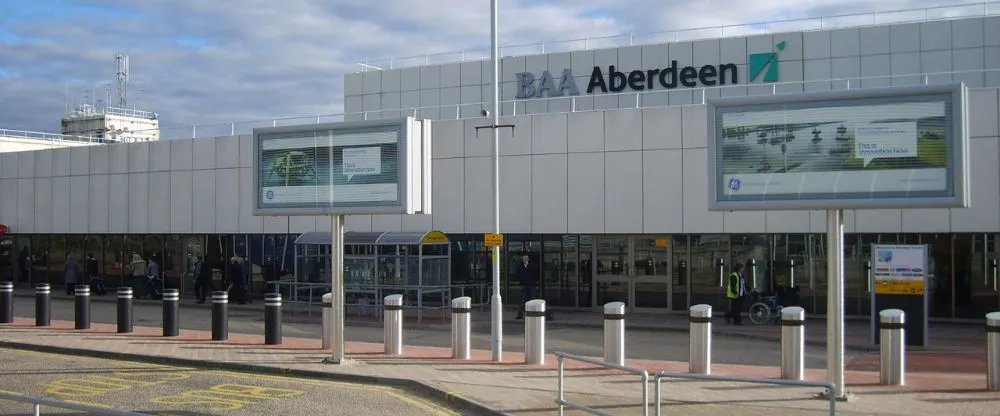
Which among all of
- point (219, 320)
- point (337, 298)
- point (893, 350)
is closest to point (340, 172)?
point (337, 298)

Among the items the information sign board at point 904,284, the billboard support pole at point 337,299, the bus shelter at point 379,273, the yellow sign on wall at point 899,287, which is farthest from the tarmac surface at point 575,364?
the bus shelter at point 379,273

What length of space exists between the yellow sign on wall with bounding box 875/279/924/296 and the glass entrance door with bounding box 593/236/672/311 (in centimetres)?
852

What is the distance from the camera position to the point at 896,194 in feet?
38.2

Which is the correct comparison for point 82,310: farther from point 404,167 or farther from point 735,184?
point 735,184

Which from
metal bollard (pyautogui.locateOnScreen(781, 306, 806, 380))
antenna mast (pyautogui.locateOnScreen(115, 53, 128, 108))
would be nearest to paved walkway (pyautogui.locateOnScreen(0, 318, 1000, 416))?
metal bollard (pyautogui.locateOnScreen(781, 306, 806, 380))

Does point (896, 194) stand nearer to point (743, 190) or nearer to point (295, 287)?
point (743, 190)

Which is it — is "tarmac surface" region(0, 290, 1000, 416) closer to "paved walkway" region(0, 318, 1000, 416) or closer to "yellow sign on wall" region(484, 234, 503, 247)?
"paved walkway" region(0, 318, 1000, 416)

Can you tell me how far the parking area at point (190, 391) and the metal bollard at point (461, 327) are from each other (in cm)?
258

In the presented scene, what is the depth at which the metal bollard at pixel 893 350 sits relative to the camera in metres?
13.0

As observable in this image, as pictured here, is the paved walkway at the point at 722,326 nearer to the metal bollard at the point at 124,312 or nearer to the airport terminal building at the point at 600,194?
the airport terminal building at the point at 600,194

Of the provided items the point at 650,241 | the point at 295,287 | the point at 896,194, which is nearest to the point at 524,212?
the point at 650,241

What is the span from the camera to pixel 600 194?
2578 centimetres

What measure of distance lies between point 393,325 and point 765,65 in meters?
23.1

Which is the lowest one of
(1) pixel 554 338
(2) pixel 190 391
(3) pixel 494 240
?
(1) pixel 554 338
